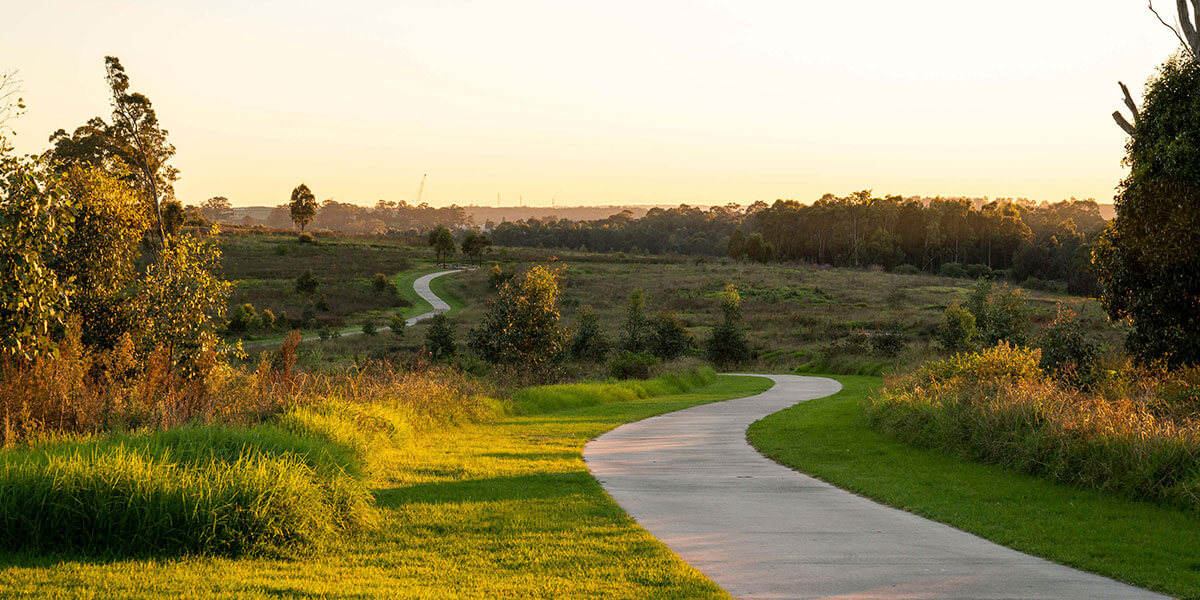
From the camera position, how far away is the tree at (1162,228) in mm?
15750

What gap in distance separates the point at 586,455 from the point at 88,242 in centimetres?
989

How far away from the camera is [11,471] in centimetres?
753

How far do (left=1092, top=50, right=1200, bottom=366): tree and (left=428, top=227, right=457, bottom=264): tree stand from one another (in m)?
93.7

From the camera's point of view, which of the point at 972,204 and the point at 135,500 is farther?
the point at 972,204

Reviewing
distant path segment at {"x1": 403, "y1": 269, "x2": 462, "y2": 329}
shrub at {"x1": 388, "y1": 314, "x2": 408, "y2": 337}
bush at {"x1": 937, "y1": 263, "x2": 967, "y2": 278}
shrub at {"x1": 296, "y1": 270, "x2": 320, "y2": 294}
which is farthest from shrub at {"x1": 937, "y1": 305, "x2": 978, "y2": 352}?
bush at {"x1": 937, "y1": 263, "x2": 967, "y2": 278}

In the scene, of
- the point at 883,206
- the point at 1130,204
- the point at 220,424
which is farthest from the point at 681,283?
the point at 220,424

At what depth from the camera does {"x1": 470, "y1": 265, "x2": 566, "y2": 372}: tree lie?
89.0 ft

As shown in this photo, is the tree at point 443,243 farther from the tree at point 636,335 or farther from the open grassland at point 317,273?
the tree at point 636,335

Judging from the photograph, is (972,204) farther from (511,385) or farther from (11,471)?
(11,471)

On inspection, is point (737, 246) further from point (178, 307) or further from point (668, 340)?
point (178, 307)

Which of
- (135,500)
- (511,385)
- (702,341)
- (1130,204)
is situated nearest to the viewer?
(135,500)

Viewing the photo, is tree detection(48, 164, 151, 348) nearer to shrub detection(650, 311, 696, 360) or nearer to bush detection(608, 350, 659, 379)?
bush detection(608, 350, 659, 379)

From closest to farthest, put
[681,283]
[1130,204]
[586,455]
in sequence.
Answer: [586,455]
[1130,204]
[681,283]

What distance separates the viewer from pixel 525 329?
27.2m
